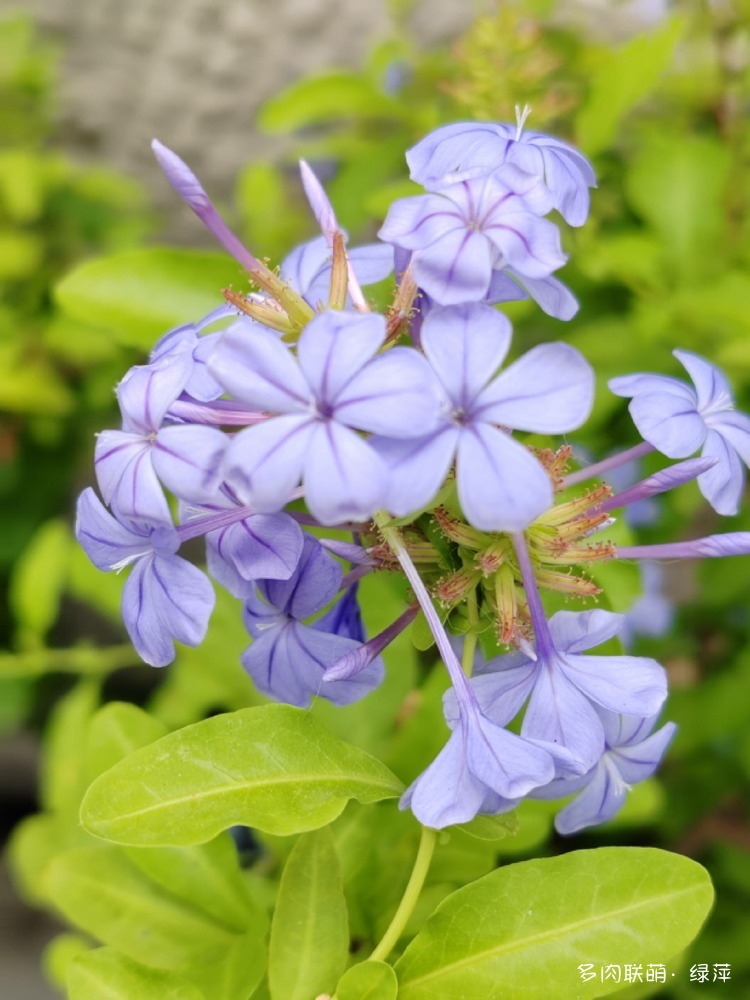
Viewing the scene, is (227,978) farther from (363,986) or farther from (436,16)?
(436,16)

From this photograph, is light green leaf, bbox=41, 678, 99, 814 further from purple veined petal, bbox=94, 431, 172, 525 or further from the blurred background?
purple veined petal, bbox=94, 431, 172, 525

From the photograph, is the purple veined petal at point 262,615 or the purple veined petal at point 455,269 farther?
the purple veined petal at point 262,615

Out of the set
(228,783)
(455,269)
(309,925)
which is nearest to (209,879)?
(309,925)

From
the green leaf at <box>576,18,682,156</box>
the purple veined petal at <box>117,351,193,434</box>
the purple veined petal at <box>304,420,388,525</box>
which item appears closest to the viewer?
the purple veined petal at <box>304,420,388,525</box>

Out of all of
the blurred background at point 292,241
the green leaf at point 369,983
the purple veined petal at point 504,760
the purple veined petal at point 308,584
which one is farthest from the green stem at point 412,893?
the blurred background at point 292,241

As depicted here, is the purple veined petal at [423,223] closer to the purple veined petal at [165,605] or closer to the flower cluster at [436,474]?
the flower cluster at [436,474]

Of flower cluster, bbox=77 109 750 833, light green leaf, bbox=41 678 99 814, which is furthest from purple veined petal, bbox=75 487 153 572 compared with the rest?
light green leaf, bbox=41 678 99 814
